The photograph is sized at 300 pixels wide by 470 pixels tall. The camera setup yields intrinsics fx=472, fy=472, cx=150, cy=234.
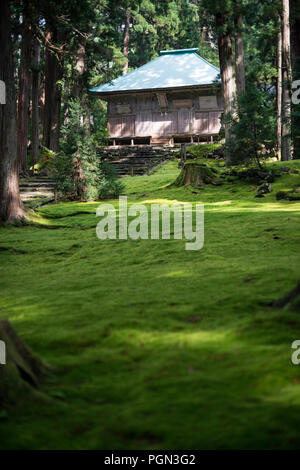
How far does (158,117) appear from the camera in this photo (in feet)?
102

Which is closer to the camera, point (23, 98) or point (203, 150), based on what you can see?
point (23, 98)

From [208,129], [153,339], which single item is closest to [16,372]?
[153,339]

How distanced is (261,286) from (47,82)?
20.2 meters

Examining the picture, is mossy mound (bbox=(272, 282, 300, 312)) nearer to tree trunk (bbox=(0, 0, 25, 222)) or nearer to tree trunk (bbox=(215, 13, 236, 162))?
tree trunk (bbox=(0, 0, 25, 222))

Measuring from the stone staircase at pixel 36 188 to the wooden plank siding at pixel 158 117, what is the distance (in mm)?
13068

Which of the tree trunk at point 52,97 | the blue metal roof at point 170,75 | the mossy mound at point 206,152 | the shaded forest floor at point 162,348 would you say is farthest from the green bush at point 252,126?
the blue metal roof at point 170,75

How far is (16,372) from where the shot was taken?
245cm

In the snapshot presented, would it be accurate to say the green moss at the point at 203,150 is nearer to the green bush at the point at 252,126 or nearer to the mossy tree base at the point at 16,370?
the green bush at the point at 252,126

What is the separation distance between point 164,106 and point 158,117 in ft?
2.62

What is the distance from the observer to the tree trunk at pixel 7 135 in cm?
1055

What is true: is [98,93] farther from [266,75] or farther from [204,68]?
[266,75]

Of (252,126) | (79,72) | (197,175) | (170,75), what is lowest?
(197,175)

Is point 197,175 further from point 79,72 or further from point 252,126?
point 79,72

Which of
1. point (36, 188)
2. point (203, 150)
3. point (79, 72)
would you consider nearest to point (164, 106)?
point (203, 150)
